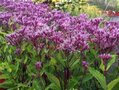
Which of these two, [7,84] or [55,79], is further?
[7,84]

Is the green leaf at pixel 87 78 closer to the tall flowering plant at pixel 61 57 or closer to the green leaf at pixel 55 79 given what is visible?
the tall flowering plant at pixel 61 57

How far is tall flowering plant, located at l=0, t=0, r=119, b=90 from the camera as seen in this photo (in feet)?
13.0

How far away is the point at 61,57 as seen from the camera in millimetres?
4227

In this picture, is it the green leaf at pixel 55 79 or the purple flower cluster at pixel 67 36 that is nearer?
the purple flower cluster at pixel 67 36

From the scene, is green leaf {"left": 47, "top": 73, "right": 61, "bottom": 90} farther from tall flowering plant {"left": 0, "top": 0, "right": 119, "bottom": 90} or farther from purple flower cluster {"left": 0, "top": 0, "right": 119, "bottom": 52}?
purple flower cluster {"left": 0, "top": 0, "right": 119, "bottom": 52}

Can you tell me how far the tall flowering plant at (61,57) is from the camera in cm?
397

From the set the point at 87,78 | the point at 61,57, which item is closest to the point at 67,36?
the point at 61,57

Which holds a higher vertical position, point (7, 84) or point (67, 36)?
point (67, 36)

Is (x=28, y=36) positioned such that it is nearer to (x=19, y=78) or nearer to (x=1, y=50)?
(x=19, y=78)

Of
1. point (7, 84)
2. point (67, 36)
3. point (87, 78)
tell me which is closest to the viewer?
point (87, 78)

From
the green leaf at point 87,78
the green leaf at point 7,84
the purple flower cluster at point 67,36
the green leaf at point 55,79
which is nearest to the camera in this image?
the purple flower cluster at point 67,36

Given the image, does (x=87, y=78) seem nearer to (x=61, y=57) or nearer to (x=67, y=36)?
(x=61, y=57)

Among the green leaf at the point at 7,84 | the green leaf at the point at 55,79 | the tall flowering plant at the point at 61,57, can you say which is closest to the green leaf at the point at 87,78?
the tall flowering plant at the point at 61,57

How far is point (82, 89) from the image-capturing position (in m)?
4.36
